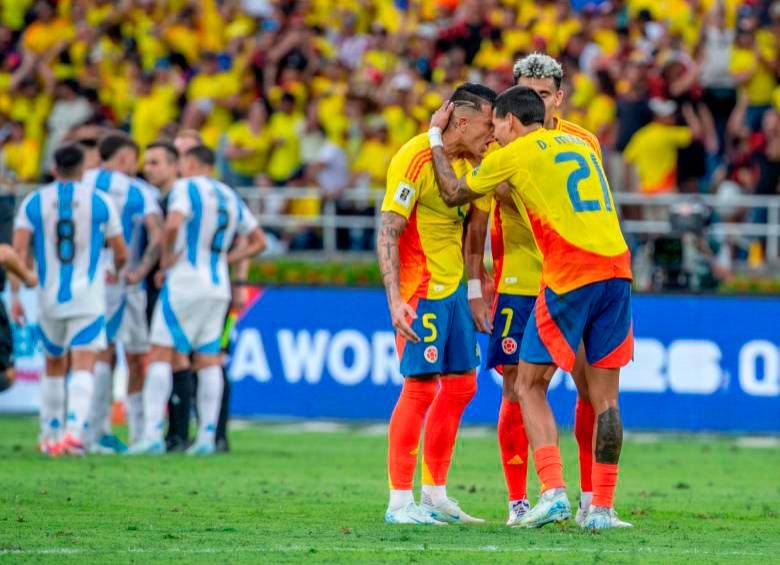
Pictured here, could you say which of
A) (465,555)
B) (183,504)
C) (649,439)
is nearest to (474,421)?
(649,439)

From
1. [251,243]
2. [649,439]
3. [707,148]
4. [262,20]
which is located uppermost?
[262,20]

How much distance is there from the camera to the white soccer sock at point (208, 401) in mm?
14125

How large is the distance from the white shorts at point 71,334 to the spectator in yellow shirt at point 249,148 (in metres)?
8.70

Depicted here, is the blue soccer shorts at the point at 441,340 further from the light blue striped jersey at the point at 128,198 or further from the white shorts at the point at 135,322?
the white shorts at the point at 135,322

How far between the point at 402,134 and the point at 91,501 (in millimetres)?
12222

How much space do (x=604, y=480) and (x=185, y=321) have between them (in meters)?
6.17

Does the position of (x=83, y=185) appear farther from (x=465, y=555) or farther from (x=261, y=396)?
(x=465, y=555)

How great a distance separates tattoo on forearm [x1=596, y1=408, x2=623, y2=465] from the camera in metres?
8.60

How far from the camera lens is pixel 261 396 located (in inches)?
722

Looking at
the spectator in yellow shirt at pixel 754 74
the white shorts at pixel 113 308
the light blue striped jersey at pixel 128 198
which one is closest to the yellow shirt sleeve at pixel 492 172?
the light blue striped jersey at pixel 128 198

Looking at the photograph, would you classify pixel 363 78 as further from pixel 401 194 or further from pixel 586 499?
pixel 586 499

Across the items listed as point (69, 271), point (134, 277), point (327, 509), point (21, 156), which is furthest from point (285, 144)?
point (327, 509)

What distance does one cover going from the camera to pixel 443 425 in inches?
365

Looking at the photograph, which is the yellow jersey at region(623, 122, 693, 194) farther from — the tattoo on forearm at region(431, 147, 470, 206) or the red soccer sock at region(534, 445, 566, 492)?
the red soccer sock at region(534, 445, 566, 492)
